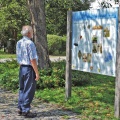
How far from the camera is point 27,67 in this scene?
6426 mm

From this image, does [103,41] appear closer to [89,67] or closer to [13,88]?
[89,67]

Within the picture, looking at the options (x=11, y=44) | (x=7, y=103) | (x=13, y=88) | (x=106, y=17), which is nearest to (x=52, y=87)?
(x=13, y=88)

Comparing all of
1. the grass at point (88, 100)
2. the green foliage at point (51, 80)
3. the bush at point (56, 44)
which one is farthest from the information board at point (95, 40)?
the bush at point (56, 44)

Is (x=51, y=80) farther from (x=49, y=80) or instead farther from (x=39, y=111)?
(x=39, y=111)

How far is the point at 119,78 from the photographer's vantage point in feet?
20.5

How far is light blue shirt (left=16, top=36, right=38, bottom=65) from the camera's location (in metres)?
6.31

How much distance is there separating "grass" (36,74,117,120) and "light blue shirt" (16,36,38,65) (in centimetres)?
148

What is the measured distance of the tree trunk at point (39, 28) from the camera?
11.0m

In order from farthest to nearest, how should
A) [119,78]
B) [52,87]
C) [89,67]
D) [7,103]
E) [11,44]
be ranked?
1. [11,44]
2. [52,87]
3. [7,103]
4. [89,67]
5. [119,78]

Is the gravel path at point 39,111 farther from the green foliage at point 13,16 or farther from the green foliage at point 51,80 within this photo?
the green foliage at point 13,16

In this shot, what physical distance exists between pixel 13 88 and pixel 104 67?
363 centimetres

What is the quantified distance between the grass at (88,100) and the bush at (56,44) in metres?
Result: 18.0

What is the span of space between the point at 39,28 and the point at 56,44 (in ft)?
57.1

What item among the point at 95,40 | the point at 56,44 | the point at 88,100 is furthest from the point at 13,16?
the point at 95,40
